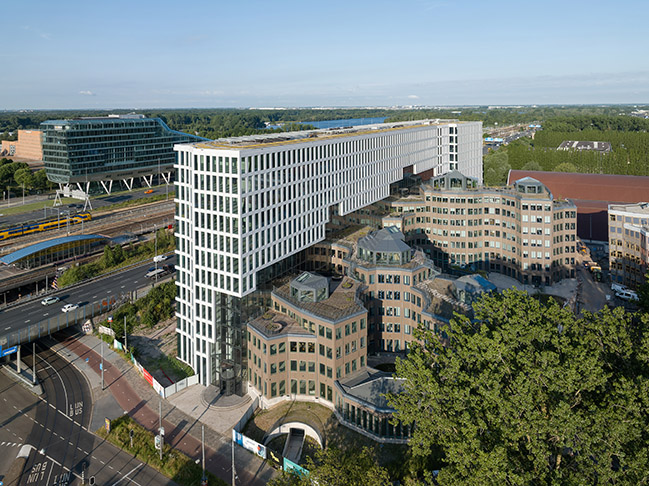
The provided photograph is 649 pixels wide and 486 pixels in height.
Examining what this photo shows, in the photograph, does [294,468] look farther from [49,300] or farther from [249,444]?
[49,300]

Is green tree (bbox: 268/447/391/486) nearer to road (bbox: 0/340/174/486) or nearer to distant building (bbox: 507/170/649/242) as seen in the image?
road (bbox: 0/340/174/486)

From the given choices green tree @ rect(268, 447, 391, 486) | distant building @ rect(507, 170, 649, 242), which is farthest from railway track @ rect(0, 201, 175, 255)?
distant building @ rect(507, 170, 649, 242)

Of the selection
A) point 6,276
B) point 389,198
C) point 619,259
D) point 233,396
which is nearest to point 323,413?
point 233,396

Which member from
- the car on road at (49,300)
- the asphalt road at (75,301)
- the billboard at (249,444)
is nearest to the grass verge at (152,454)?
the billboard at (249,444)

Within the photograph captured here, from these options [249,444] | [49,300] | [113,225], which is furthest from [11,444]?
[113,225]

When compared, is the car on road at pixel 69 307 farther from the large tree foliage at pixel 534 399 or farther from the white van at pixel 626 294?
the white van at pixel 626 294
